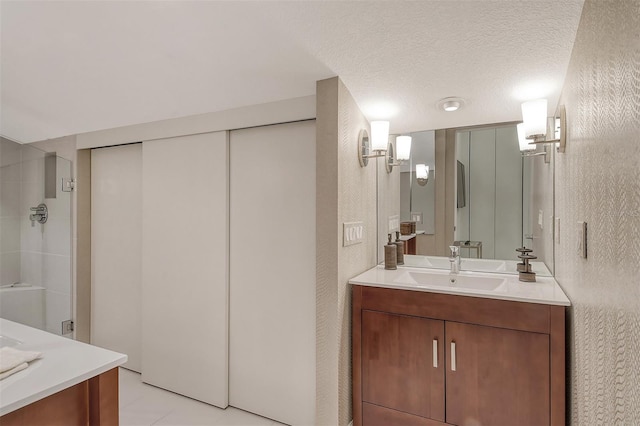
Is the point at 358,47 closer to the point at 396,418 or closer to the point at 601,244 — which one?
the point at 601,244

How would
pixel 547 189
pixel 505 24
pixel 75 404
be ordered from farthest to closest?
pixel 547 189, pixel 505 24, pixel 75 404

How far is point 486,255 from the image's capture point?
2.20 m

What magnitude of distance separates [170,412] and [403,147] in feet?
7.83

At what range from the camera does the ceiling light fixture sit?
1895 millimetres

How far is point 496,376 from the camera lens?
5.11 feet

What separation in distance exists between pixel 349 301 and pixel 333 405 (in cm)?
53

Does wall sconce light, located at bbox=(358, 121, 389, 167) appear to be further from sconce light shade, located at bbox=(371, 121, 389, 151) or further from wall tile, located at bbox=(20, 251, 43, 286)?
wall tile, located at bbox=(20, 251, 43, 286)

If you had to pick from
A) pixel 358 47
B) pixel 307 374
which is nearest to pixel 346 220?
pixel 358 47

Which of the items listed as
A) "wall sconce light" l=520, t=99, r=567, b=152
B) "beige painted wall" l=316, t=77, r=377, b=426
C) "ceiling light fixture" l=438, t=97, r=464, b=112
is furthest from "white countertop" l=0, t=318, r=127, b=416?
"wall sconce light" l=520, t=99, r=567, b=152

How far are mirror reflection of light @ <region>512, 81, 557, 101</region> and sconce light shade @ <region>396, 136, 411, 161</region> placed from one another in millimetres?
726

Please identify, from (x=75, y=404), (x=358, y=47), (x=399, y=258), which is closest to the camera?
(x=75, y=404)

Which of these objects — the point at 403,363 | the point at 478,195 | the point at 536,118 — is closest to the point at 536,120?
the point at 536,118

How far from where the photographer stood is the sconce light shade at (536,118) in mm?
1703

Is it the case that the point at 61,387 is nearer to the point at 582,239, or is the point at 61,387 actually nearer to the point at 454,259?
the point at 582,239
